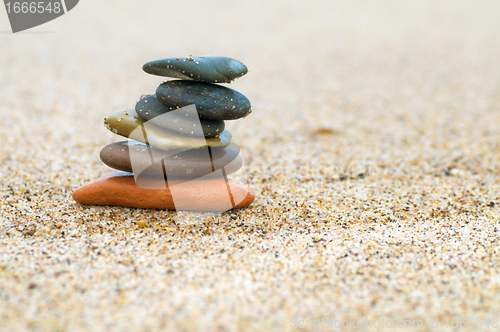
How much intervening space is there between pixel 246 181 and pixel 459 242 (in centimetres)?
229

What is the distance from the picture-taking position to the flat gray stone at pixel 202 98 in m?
3.27

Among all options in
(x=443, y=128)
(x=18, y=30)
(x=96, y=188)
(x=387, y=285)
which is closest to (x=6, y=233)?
(x=96, y=188)

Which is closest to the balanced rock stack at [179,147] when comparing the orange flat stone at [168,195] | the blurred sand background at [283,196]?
the orange flat stone at [168,195]

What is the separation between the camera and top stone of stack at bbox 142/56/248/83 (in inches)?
125

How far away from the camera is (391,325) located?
226 cm

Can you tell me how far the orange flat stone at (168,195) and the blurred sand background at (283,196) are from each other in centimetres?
9

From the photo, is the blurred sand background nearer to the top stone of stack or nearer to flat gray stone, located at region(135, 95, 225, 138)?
flat gray stone, located at region(135, 95, 225, 138)

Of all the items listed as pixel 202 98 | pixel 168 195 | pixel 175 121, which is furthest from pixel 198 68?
pixel 168 195

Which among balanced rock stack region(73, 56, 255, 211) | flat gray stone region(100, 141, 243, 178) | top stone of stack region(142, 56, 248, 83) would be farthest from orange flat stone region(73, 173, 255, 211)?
top stone of stack region(142, 56, 248, 83)

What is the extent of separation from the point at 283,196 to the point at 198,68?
63.3 inches

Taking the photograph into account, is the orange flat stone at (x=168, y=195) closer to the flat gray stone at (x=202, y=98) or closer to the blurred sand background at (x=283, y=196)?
the blurred sand background at (x=283, y=196)

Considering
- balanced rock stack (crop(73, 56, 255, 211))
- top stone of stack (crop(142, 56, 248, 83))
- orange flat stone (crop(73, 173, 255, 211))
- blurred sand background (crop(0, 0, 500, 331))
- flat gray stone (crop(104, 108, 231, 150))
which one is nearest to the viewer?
blurred sand background (crop(0, 0, 500, 331))

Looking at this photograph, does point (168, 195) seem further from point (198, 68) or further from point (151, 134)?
point (198, 68)

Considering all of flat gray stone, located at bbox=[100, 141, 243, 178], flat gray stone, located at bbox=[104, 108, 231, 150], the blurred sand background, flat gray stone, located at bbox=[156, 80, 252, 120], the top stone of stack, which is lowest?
the blurred sand background
